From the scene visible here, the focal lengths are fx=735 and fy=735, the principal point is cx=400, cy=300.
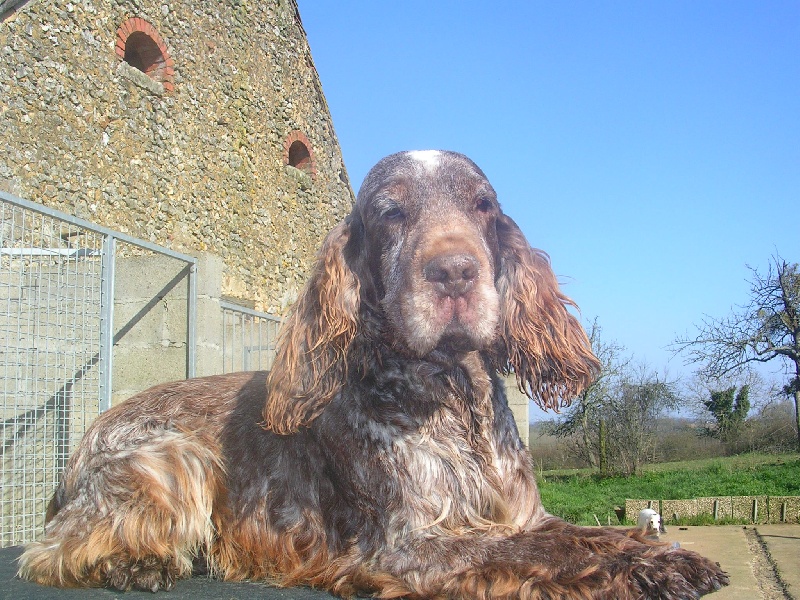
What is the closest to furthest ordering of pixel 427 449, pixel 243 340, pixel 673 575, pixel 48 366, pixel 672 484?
pixel 673 575
pixel 427 449
pixel 48 366
pixel 243 340
pixel 672 484

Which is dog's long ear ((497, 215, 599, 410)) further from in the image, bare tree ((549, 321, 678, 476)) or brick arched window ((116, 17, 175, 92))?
bare tree ((549, 321, 678, 476))

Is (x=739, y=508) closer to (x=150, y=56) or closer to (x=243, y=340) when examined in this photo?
(x=243, y=340)

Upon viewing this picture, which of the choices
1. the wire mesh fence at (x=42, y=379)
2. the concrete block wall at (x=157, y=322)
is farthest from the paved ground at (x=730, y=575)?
the concrete block wall at (x=157, y=322)

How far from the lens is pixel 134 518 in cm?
271

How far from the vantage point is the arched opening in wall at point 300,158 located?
16.1 meters

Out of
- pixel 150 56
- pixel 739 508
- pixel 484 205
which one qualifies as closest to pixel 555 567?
pixel 484 205

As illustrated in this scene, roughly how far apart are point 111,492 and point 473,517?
1391mm

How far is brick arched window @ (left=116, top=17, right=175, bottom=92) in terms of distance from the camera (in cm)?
1234

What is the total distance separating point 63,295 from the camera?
5629 mm

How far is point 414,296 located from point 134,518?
4.38ft

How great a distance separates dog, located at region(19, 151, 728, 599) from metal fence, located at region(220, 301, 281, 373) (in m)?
3.76

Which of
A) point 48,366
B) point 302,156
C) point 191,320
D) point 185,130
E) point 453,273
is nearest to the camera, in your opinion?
point 453,273

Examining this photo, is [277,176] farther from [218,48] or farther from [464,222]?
[464,222]

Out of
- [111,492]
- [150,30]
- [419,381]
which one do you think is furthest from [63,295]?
[150,30]
